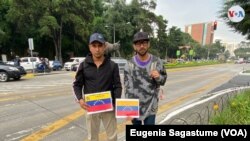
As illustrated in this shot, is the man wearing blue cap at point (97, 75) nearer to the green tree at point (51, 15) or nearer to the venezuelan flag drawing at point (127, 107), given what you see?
the venezuelan flag drawing at point (127, 107)

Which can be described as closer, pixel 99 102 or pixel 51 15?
pixel 99 102

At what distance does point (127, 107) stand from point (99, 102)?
17.9 inches

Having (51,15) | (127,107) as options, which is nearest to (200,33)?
(51,15)

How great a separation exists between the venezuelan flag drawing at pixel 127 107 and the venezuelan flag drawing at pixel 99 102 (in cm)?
33

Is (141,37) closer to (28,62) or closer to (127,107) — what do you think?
(127,107)

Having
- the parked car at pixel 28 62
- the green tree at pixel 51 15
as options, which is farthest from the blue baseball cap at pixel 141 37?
the green tree at pixel 51 15

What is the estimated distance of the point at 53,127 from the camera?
272 inches

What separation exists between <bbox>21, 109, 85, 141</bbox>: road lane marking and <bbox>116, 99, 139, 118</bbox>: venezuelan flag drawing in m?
3.03

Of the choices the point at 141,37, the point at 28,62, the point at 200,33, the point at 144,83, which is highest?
the point at 200,33

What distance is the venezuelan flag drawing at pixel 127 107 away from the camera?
3588mm

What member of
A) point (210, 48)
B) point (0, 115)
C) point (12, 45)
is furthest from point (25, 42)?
point (210, 48)

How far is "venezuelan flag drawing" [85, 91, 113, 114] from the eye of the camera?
3.84 m

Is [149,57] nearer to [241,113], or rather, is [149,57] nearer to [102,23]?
[241,113]

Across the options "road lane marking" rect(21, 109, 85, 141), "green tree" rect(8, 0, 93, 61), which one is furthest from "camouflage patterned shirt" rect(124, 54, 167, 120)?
"green tree" rect(8, 0, 93, 61)
